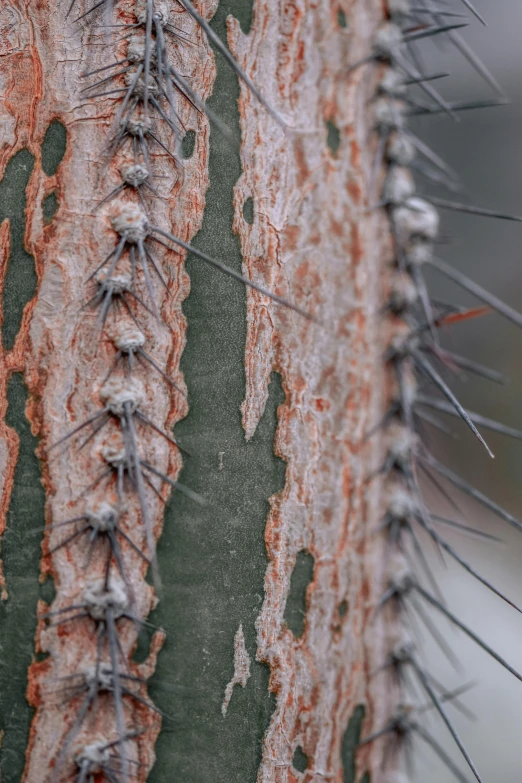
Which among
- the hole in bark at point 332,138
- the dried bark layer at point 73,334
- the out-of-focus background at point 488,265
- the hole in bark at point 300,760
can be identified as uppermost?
the out-of-focus background at point 488,265

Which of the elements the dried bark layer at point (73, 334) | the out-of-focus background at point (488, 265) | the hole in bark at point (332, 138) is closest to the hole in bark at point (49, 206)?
the dried bark layer at point (73, 334)

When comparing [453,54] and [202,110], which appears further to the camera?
[453,54]

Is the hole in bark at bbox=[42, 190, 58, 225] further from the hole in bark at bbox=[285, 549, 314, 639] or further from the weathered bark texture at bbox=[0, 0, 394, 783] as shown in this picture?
the hole in bark at bbox=[285, 549, 314, 639]

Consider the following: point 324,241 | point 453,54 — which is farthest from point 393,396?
point 453,54

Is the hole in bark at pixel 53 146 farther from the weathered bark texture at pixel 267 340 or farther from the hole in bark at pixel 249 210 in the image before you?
the hole in bark at pixel 249 210

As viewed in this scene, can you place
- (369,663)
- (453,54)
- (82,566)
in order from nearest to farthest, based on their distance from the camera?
1. (82,566)
2. (369,663)
3. (453,54)

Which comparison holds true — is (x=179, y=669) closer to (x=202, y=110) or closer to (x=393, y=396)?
(x=393, y=396)
